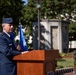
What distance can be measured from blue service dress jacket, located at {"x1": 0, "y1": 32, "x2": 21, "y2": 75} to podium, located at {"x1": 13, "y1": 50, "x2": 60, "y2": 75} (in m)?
0.07

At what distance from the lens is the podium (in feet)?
14.3

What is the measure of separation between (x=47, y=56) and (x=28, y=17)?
120 feet

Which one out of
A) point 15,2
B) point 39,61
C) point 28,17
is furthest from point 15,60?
point 28,17

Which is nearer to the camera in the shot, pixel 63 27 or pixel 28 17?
pixel 63 27

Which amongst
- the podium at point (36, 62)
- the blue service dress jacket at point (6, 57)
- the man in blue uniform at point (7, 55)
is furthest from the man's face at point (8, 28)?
the podium at point (36, 62)

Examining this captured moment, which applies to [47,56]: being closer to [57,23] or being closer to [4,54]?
[4,54]

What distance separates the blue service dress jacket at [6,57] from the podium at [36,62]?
7cm

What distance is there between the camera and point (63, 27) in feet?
98.2

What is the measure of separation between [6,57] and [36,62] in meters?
0.44

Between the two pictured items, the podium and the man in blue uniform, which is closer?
the podium

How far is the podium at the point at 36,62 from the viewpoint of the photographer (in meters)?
4.35

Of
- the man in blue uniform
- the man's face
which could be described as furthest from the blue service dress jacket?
the man's face

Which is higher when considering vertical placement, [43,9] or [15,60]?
[43,9]

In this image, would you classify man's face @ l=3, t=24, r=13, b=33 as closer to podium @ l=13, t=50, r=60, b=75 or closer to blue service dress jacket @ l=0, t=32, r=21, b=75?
blue service dress jacket @ l=0, t=32, r=21, b=75
